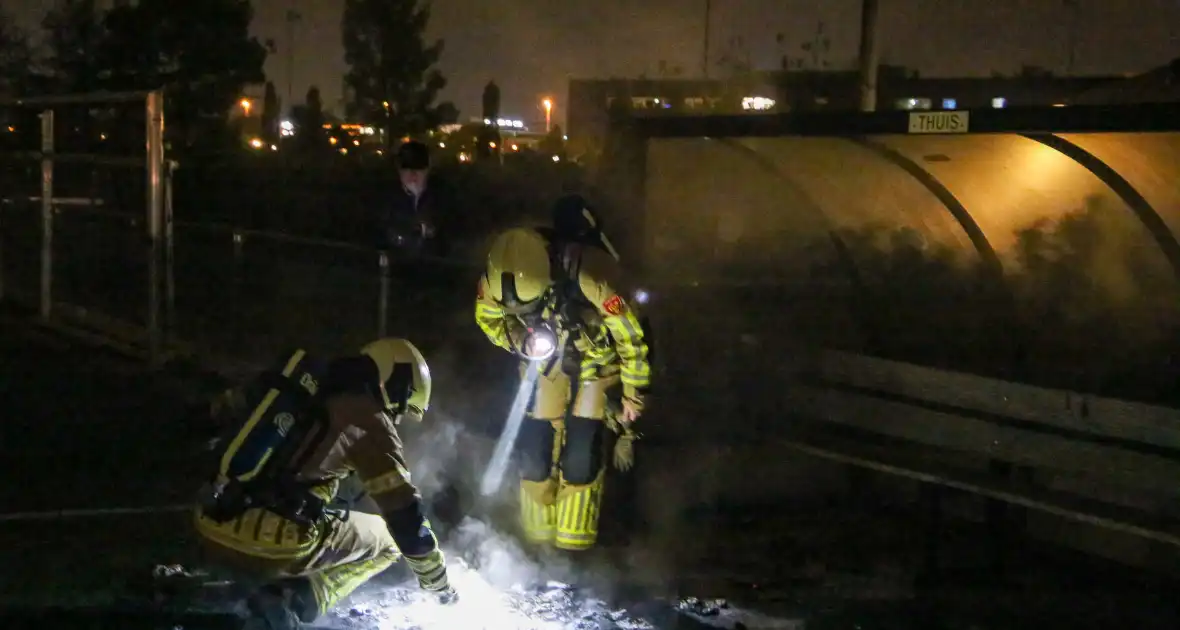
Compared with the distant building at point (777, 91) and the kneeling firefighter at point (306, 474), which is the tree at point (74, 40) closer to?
the distant building at point (777, 91)

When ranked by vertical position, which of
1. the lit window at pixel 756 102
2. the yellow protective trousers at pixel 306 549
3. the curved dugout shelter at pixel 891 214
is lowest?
the yellow protective trousers at pixel 306 549

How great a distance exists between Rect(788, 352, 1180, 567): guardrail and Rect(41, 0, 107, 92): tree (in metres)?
24.6

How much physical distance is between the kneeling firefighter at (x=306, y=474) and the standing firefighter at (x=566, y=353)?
1.08 metres

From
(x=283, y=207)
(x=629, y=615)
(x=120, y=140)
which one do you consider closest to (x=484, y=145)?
(x=283, y=207)

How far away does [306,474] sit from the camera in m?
4.48

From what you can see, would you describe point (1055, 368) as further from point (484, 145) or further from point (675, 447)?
point (484, 145)

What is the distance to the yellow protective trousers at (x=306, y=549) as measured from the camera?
4.45 metres

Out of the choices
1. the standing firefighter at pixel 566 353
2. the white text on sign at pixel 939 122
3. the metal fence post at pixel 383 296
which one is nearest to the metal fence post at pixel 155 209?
the metal fence post at pixel 383 296

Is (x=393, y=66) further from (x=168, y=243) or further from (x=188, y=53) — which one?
(x=168, y=243)

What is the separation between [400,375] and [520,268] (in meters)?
1.18

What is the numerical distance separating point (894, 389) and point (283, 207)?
1683 cm

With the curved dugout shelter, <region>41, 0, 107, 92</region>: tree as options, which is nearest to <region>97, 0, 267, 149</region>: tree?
<region>41, 0, 107, 92</region>: tree

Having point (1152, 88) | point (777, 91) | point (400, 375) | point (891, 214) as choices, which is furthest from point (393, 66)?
point (400, 375)

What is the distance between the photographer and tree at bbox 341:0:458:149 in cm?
3728
